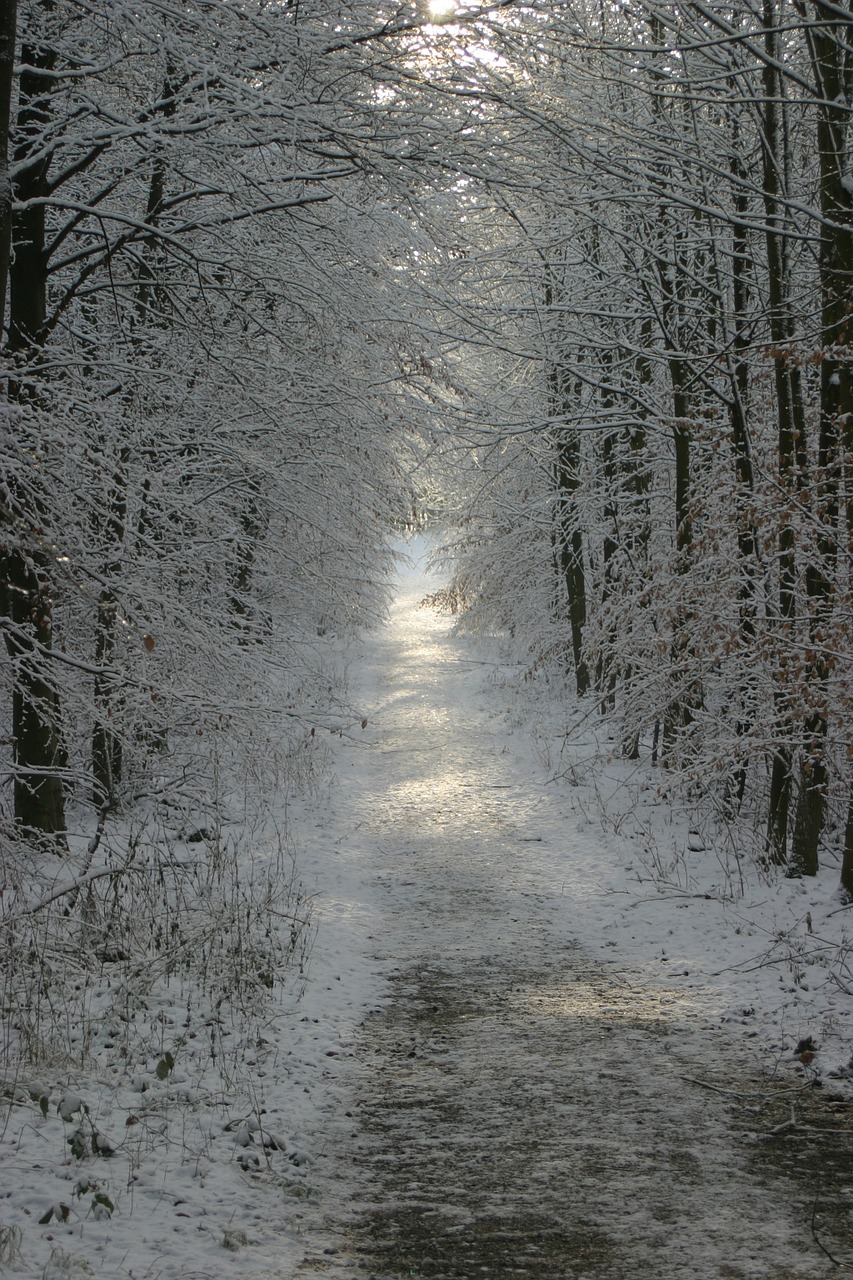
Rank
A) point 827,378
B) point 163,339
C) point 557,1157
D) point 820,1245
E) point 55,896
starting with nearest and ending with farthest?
point 820,1245 → point 557,1157 → point 55,896 → point 827,378 → point 163,339

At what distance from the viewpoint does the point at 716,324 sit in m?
11.9

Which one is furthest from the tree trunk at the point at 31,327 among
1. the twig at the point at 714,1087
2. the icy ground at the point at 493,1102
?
the twig at the point at 714,1087

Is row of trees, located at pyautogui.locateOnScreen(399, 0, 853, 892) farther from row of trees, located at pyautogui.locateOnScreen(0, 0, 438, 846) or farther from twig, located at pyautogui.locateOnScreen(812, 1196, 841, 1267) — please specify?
twig, located at pyautogui.locateOnScreen(812, 1196, 841, 1267)

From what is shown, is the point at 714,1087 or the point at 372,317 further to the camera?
the point at 372,317

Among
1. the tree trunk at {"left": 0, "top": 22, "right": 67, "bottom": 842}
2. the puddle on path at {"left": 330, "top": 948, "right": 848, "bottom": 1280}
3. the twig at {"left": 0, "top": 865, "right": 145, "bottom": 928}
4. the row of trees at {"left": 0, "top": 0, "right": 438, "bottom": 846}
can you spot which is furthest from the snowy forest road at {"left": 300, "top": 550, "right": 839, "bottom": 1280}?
the tree trunk at {"left": 0, "top": 22, "right": 67, "bottom": 842}

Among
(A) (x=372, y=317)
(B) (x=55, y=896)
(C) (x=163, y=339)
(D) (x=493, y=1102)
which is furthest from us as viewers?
(A) (x=372, y=317)

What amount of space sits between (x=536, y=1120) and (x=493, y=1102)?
29 centimetres

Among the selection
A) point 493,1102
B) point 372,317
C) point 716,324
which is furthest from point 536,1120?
point 716,324

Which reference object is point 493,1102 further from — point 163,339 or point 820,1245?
point 163,339

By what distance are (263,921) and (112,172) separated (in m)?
6.32

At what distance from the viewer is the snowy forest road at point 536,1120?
385 cm

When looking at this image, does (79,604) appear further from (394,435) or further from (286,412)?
(394,435)

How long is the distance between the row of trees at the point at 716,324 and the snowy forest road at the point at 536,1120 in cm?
210

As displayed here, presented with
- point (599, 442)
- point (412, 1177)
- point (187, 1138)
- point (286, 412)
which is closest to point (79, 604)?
point (286, 412)
